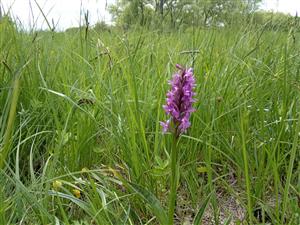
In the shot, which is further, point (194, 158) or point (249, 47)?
point (249, 47)

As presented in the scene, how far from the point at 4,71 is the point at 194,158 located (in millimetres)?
881

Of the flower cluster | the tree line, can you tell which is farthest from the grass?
the tree line

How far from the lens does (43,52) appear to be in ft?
6.62

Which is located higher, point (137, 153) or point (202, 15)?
point (202, 15)

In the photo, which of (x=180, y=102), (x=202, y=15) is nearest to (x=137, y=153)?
(x=180, y=102)

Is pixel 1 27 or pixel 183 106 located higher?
pixel 1 27

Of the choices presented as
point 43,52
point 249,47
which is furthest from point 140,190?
point 249,47

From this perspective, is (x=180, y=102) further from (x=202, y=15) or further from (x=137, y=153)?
(x=202, y=15)

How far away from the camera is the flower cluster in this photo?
0.65 meters

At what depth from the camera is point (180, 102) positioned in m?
0.65

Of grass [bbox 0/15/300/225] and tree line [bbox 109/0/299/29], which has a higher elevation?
tree line [bbox 109/0/299/29]

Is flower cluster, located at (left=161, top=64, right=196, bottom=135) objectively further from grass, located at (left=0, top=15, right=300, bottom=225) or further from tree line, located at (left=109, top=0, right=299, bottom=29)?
tree line, located at (left=109, top=0, right=299, bottom=29)

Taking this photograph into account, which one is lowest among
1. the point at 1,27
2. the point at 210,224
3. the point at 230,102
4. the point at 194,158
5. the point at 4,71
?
the point at 210,224

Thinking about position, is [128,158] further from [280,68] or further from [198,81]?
[280,68]
